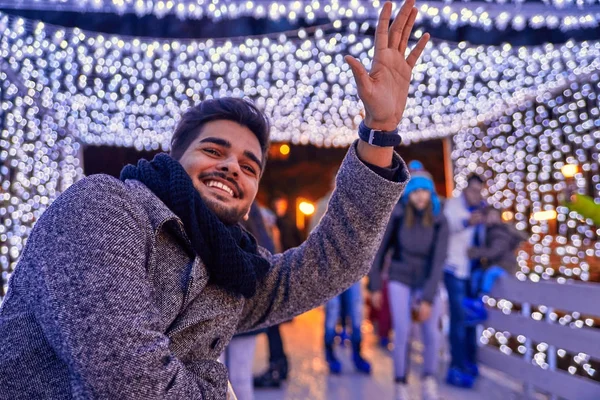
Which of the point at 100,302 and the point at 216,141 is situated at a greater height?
the point at 216,141

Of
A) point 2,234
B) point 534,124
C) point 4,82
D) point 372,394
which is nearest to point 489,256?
point 372,394

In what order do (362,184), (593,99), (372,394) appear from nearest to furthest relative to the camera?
(362,184)
(372,394)
(593,99)

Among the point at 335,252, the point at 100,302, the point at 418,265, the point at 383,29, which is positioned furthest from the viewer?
the point at 418,265

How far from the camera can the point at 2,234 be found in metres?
4.44

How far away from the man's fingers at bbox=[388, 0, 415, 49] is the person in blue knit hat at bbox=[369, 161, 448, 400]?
2.41 meters

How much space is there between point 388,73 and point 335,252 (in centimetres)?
45

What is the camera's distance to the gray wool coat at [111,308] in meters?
0.81

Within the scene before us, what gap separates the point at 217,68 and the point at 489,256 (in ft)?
11.0

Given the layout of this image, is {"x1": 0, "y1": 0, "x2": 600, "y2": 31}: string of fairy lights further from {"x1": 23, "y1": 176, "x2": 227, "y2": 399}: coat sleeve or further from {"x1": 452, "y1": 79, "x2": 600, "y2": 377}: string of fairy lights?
{"x1": 23, "y1": 176, "x2": 227, "y2": 399}: coat sleeve

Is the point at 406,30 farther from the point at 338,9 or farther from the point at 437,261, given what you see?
the point at 338,9

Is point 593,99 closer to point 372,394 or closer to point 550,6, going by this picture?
point 550,6

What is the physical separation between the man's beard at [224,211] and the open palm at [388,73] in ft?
1.25

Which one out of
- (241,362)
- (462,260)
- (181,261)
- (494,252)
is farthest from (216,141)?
(494,252)

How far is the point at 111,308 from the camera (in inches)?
32.6
